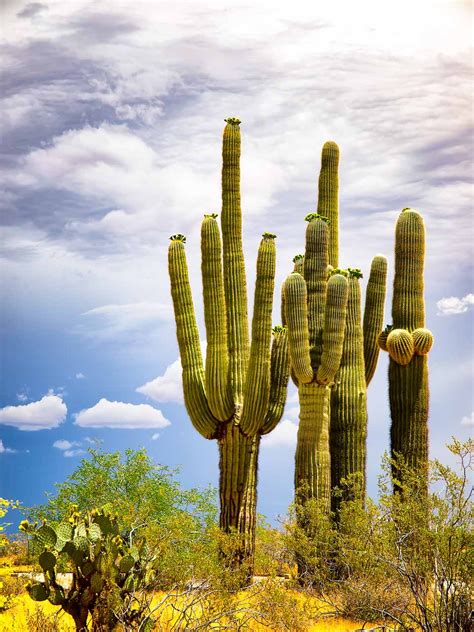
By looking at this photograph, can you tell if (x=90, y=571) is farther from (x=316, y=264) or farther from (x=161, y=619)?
(x=316, y=264)

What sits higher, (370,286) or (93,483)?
(370,286)

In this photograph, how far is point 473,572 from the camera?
29.8 ft

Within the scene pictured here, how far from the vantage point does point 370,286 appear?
1655cm

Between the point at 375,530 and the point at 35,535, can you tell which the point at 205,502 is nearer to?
the point at 375,530

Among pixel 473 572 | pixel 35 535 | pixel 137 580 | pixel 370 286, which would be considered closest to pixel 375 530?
pixel 473 572

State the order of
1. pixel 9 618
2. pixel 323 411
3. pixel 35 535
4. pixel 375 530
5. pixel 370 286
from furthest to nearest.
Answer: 1. pixel 370 286
2. pixel 323 411
3. pixel 375 530
4. pixel 9 618
5. pixel 35 535

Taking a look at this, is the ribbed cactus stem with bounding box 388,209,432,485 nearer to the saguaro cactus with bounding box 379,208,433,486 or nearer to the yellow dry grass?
the saguaro cactus with bounding box 379,208,433,486

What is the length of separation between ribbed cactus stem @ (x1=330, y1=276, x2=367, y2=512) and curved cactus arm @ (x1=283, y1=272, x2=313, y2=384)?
39.4 inches

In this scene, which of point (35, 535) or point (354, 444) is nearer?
point (35, 535)

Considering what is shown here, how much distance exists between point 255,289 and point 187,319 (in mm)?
1258

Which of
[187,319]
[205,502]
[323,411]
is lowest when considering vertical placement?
[205,502]

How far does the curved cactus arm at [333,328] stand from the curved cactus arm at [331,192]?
204 cm

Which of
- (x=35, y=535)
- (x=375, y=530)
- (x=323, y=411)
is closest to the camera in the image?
(x=35, y=535)

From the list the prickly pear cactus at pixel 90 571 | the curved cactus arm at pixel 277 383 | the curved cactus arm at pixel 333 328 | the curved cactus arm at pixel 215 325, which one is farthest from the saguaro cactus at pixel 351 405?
the prickly pear cactus at pixel 90 571
